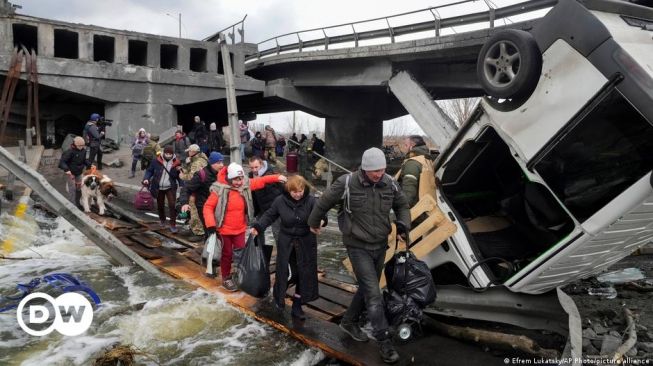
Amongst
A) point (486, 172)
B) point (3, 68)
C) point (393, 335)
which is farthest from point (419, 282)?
point (3, 68)

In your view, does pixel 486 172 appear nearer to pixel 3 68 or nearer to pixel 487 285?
pixel 487 285

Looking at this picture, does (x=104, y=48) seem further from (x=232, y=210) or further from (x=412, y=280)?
(x=412, y=280)

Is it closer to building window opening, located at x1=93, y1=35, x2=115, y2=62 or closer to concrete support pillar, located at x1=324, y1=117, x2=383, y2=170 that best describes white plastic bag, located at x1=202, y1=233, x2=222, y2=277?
concrete support pillar, located at x1=324, y1=117, x2=383, y2=170

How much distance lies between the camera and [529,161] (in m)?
3.54

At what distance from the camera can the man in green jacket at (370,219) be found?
3.85 metres

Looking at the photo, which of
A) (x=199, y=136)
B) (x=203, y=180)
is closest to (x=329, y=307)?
(x=203, y=180)

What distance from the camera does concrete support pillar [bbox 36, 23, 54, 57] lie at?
17.2m

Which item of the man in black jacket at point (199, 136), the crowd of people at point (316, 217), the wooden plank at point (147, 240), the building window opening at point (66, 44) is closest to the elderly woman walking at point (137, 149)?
the man in black jacket at point (199, 136)

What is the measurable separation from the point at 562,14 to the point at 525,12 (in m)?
10.6

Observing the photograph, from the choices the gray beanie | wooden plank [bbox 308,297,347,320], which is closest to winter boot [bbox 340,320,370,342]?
wooden plank [bbox 308,297,347,320]

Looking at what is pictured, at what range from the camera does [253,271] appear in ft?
15.3

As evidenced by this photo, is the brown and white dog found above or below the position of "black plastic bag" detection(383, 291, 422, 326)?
above

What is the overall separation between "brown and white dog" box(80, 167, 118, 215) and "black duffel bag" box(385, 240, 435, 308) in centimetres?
755

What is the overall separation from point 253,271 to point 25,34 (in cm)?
2040
